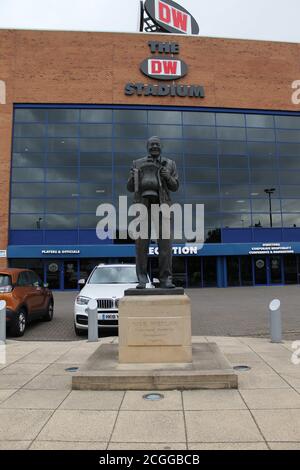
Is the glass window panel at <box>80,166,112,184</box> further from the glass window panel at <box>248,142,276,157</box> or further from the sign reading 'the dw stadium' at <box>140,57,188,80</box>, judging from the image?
the glass window panel at <box>248,142,276,157</box>

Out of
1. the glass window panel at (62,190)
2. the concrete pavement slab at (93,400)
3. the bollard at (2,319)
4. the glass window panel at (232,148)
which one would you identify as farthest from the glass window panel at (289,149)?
the concrete pavement slab at (93,400)

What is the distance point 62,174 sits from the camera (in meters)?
29.7

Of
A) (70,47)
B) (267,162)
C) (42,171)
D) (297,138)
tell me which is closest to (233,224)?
(267,162)

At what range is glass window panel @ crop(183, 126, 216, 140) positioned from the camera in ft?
102

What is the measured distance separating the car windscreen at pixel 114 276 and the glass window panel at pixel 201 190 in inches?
786

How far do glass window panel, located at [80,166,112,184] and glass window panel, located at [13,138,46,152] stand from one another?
3.38 metres

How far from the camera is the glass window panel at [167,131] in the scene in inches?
1209

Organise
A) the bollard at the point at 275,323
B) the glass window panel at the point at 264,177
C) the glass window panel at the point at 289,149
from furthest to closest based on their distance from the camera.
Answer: the glass window panel at the point at 289,149 < the glass window panel at the point at 264,177 < the bollard at the point at 275,323

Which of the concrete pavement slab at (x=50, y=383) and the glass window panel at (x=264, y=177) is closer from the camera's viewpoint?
the concrete pavement slab at (x=50, y=383)

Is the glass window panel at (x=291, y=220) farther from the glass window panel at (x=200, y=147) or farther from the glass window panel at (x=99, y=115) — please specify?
the glass window panel at (x=99, y=115)

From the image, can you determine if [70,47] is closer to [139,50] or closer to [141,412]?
[139,50]

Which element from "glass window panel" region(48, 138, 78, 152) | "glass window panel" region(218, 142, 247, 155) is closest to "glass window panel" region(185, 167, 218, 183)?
"glass window panel" region(218, 142, 247, 155)

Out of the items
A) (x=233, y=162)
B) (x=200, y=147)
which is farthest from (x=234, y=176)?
(x=200, y=147)

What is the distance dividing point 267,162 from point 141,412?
29924 mm
